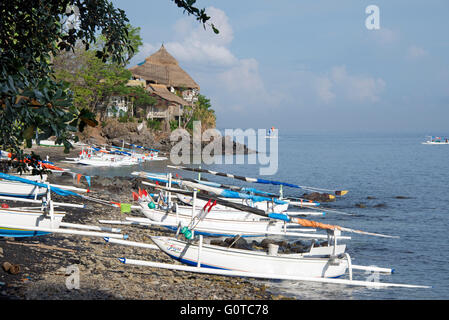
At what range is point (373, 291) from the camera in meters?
14.2

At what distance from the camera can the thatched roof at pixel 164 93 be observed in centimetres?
6906

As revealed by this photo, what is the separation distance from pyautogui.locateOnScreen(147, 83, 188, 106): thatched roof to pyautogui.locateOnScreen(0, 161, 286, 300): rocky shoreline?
55.1 meters

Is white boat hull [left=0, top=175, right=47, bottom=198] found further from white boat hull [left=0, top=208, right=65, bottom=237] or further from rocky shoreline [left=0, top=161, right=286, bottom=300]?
white boat hull [left=0, top=208, right=65, bottom=237]

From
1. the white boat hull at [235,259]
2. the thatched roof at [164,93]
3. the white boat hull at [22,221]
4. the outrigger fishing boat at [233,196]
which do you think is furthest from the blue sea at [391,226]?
the thatched roof at [164,93]

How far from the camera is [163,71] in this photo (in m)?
76.6

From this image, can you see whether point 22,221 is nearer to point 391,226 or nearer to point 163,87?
point 391,226

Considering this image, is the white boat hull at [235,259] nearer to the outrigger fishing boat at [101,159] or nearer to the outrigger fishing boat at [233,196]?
the outrigger fishing boat at [233,196]

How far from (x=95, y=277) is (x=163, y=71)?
6789cm

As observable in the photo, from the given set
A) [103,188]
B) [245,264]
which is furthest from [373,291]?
[103,188]

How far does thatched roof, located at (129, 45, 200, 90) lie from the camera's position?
73812mm
